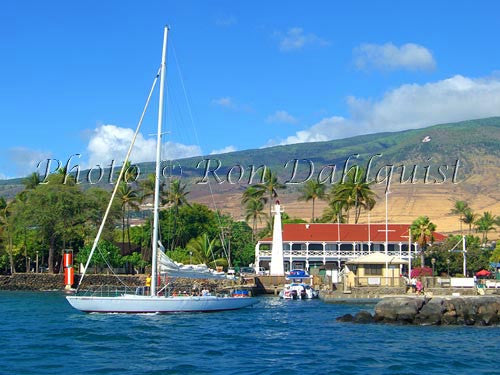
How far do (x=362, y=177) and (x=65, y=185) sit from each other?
47.8 m

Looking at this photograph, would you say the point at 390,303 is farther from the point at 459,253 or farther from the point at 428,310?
the point at 459,253

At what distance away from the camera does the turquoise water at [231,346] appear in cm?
3341

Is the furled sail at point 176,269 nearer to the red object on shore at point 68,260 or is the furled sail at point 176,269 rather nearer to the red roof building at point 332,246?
the red object on shore at point 68,260

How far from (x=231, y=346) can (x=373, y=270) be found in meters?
43.4

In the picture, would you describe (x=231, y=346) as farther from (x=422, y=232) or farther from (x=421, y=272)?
(x=422, y=232)

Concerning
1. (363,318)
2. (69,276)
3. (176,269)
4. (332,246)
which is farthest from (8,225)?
(363,318)

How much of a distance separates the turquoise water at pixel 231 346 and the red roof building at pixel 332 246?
2052 inches

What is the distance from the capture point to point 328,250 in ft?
364

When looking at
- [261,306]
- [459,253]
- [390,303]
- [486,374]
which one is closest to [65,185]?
[261,306]

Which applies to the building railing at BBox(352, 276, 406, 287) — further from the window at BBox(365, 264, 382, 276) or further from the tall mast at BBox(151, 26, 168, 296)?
the tall mast at BBox(151, 26, 168, 296)

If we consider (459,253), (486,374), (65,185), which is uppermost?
(65,185)

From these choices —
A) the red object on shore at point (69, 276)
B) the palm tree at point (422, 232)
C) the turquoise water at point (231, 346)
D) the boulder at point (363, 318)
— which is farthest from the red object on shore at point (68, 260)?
the boulder at point (363, 318)

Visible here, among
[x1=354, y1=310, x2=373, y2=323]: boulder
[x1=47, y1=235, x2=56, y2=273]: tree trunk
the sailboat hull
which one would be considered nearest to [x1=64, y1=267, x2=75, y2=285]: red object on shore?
[x1=47, y1=235, x2=56, y2=273]: tree trunk

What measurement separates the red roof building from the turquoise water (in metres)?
52.1
